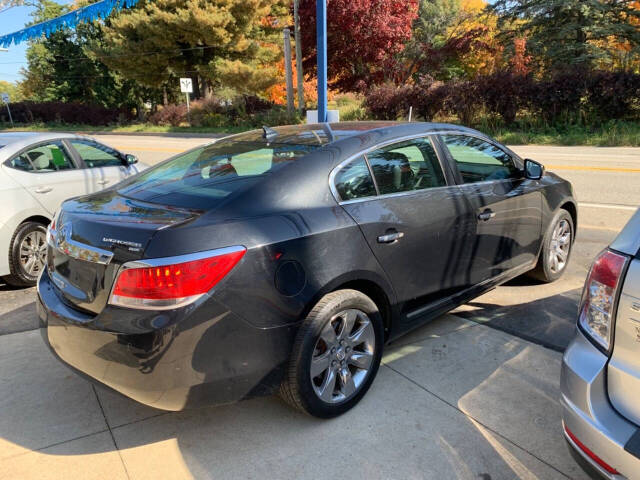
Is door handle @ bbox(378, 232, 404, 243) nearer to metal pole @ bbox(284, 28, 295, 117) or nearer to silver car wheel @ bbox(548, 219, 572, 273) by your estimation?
silver car wheel @ bbox(548, 219, 572, 273)

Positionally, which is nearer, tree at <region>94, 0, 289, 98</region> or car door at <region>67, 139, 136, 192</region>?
car door at <region>67, 139, 136, 192</region>

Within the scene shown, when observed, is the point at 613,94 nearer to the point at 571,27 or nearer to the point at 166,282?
the point at 571,27

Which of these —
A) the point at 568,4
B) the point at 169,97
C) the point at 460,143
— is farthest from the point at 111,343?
the point at 169,97

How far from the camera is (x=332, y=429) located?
2.83 meters

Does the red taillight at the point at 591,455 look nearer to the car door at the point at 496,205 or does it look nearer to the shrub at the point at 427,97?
the car door at the point at 496,205

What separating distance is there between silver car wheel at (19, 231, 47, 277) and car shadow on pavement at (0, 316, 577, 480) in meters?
1.81

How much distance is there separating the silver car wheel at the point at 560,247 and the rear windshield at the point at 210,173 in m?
2.64

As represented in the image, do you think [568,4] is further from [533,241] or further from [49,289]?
[49,289]

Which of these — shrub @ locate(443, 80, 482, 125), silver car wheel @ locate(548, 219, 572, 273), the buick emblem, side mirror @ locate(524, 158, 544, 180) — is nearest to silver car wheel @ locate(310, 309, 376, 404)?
the buick emblem

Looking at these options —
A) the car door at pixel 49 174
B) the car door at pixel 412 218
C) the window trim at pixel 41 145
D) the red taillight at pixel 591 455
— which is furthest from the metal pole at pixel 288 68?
the red taillight at pixel 591 455

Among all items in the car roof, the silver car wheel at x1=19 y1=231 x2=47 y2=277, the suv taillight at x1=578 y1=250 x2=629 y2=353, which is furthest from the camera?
the silver car wheel at x1=19 y1=231 x2=47 y2=277

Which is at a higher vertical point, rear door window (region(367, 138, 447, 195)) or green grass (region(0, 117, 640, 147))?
rear door window (region(367, 138, 447, 195))

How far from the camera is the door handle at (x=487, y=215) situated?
374 centimetres

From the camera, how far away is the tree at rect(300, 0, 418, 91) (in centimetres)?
2789
